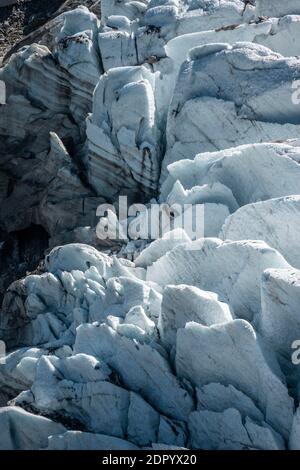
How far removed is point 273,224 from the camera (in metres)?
18.8

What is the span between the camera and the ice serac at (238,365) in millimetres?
15477

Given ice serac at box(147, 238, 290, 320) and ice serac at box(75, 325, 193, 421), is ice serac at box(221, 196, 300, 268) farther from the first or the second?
ice serac at box(75, 325, 193, 421)

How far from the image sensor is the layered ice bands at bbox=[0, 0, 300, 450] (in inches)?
640

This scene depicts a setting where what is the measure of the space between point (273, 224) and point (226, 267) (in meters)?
1.37

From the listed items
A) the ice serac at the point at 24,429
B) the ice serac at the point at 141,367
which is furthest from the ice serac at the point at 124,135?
the ice serac at the point at 24,429

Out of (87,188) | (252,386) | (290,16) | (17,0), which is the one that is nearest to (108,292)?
(252,386)

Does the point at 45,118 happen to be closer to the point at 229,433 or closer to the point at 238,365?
the point at 238,365

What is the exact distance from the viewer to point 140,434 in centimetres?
1622

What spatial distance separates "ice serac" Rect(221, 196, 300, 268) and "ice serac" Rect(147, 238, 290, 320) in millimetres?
871

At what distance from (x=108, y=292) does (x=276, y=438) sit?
19.6ft

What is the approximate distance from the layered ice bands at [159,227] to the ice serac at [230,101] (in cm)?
4

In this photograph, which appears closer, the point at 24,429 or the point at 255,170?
the point at 24,429

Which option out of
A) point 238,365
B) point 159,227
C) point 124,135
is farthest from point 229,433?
point 124,135

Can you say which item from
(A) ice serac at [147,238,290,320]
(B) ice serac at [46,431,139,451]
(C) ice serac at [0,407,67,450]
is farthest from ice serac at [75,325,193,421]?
(A) ice serac at [147,238,290,320]
